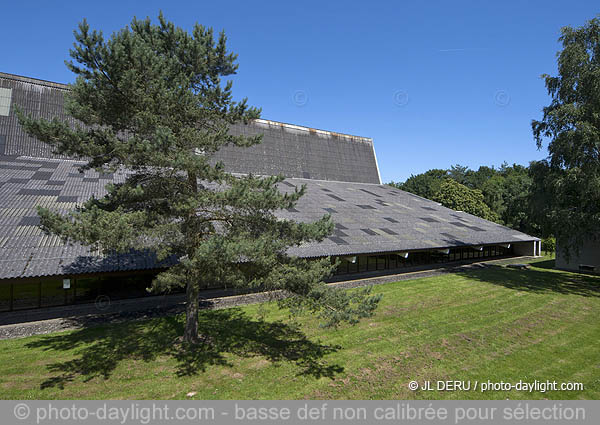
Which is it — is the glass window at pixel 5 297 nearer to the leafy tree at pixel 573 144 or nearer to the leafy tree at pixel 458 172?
the leafy tree at pixel 573 144

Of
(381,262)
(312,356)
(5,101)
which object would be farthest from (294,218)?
(5,101)

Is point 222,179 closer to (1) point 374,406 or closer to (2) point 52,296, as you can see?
(1) point 374,406

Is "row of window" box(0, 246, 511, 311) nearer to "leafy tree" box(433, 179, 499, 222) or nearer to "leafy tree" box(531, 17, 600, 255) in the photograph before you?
"leafy tree" box(531, 17, 600, 255)

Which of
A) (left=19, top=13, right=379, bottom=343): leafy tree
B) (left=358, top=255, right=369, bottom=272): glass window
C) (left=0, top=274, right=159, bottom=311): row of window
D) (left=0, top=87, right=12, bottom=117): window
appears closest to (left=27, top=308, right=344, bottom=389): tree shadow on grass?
(left=19, top=13, right=379, bottom=343): leafy tree

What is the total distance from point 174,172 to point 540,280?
2536cm

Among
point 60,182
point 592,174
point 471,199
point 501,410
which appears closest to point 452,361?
point 501,410

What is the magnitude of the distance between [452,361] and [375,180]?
110 ft

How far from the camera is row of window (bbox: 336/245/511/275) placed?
22217mm

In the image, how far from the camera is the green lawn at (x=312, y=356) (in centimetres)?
859

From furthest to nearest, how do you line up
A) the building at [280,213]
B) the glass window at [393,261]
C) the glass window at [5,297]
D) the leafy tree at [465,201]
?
the leafy tree at [465,201], the glass window at [393,261], the building at [280,213], the glass window at [5,297]

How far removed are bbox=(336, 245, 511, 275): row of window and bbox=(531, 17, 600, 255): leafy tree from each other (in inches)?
304

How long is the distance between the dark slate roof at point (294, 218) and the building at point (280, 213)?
5cm

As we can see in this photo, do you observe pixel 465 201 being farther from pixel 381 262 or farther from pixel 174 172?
pixel 174 172

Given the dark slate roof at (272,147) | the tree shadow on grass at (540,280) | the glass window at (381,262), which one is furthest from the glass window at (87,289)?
the tree shadow on grass at (540,280)
